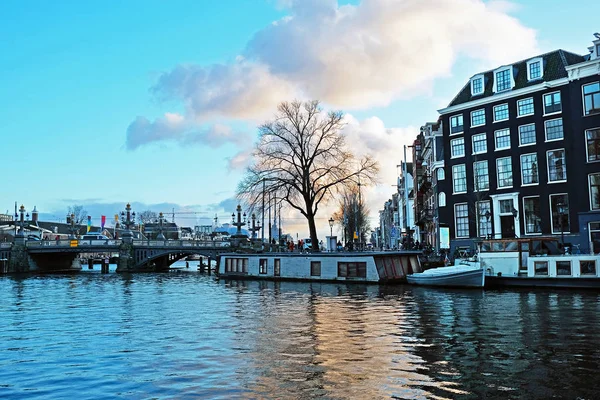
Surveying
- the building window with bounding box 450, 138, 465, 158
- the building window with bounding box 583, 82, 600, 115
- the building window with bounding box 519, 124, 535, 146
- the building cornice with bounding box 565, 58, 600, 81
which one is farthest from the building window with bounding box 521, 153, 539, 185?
the building cornice with bounding box 565, 58, 600, 81

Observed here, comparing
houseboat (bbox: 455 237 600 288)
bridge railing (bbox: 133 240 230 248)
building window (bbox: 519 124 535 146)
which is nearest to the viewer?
houseboat (bbox: 455 237 600 288)

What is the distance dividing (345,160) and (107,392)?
4916 cm

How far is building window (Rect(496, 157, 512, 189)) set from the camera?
5478 cm

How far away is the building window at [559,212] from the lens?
49875 millimetres

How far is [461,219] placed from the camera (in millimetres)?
58750

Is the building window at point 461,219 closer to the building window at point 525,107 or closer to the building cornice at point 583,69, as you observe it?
the building window at point 525,107

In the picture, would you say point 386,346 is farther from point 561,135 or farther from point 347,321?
point 561,135

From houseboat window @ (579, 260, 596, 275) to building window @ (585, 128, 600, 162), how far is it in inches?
579

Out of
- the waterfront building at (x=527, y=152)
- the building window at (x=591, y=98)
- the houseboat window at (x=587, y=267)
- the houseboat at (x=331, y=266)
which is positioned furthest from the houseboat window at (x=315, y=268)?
the building window at (x=591, y=98)

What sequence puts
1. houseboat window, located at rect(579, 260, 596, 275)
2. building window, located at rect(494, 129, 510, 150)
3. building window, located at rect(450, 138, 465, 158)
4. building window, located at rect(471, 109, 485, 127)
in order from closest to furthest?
houseboat window, located at rect(579, 260, 596, 275) < building window, located at rect(494, 129, 510, 150) < building window, located at rect(471, 109, 485, 127) < building window, located at rect(450, 138, 465, 158)

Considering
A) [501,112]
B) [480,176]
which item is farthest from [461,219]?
[501,112]

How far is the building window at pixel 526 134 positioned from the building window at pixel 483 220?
22.5 ft

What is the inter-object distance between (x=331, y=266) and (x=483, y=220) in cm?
1718

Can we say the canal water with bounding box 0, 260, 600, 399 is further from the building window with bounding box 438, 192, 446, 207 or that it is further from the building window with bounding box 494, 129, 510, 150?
the building window with bounding box 438, 192, 446, 207
